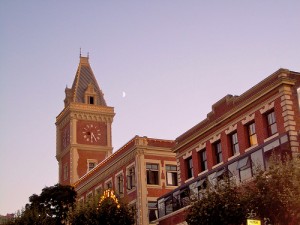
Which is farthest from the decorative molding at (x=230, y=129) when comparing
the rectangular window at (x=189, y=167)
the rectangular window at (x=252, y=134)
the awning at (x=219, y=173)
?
the rectangular window at (x=189, y=167)

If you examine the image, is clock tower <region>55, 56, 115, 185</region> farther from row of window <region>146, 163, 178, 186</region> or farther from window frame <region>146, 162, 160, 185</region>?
window frame <region>146, 162, 160, 185</region>

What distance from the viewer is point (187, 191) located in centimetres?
4669

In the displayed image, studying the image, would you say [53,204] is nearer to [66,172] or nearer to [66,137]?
[66,172]

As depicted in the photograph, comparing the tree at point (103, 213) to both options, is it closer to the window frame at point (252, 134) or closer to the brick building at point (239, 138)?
the brick building at point (239, 138)

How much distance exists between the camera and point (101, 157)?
8525 centimetres

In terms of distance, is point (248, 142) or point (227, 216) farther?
point (248, 142)

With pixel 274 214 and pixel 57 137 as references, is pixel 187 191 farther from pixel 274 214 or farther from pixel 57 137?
pixel 57 137

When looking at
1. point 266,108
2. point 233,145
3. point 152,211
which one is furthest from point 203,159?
point 152,211

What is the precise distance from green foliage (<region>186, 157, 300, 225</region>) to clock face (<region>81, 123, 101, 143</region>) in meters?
51.7

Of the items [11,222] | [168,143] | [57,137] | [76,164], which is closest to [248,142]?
[168,143]

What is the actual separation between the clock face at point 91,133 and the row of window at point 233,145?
127 ft

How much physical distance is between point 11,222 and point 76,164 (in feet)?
90.1

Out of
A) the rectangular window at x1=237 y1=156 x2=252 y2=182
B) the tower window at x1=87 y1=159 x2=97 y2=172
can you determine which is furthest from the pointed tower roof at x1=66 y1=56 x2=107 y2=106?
the rectangular window at x1=237 y1=156 x2=252 y2=182

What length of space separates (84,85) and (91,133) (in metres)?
10.1
